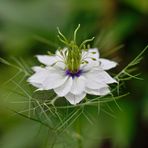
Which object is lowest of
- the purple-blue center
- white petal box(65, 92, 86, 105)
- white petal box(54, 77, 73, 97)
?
white petal box(65, 92, 86, 105)

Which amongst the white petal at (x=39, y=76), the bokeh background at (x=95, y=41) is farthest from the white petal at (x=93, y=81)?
the bokeh background at (x=95, y=41)

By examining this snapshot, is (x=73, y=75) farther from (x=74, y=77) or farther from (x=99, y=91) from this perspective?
(x=99, y=91)

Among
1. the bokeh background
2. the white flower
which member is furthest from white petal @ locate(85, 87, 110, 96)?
the bokeh background

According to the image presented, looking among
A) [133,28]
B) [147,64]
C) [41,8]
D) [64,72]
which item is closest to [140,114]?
[147,64]

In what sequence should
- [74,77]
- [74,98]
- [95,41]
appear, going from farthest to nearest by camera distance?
[95,41]
[74,77]
[74,98]

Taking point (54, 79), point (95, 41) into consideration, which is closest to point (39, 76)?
point (54, 79)

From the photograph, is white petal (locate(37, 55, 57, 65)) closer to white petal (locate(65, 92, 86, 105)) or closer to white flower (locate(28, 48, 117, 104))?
white flower (locate(28, 48, 117, 104))
